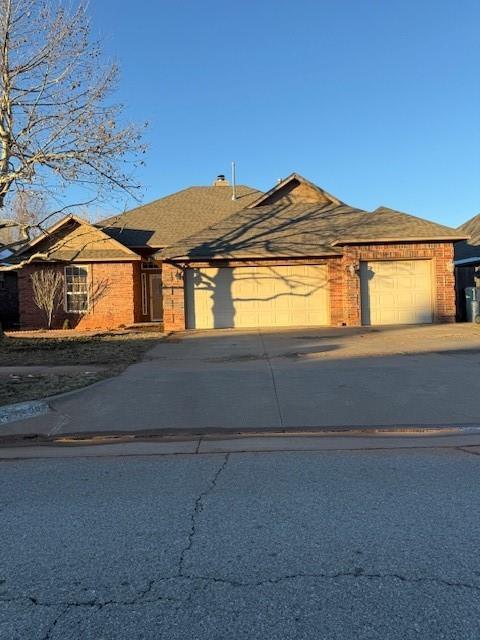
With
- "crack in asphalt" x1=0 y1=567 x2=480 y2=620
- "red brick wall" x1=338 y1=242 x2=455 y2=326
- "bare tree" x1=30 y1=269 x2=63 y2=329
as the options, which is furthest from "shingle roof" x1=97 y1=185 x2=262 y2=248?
"crack in asphalt" x1=0 y1=567 x2=480 y2=620

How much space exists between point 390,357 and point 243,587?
939 cm

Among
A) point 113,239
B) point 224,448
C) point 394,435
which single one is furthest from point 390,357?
point 113,239

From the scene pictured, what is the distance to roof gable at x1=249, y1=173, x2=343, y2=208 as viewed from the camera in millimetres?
23236

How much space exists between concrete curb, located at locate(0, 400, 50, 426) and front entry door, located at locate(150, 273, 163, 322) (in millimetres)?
16494

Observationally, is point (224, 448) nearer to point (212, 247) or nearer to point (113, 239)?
point (212, 247)

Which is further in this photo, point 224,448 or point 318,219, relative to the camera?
point 318,219

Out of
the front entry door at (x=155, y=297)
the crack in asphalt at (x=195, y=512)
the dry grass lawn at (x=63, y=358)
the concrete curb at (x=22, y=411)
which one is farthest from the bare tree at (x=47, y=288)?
the crack in asphalt at (x=195, y=512)

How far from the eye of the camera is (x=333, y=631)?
275 centimetres

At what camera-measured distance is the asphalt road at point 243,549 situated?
9.39ft

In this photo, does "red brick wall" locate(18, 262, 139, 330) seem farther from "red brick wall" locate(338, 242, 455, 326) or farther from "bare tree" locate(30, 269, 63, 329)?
"red brick wall" locate(338, 242, 455, 326)

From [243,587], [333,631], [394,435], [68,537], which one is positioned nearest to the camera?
[333,631]

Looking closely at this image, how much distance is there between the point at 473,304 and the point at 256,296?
26.0 ft

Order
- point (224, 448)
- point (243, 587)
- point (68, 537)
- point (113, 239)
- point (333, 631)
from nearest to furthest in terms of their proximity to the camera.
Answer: point (333, 631), point (243, 587), point (68, 537), point (224, 448), point (113, 239)

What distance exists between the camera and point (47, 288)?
71.1 ft
